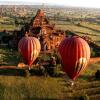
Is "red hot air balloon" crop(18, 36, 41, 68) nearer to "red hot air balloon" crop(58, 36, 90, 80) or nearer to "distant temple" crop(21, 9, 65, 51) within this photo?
"red hot air balloon" crop(58, 36, 90, 80)

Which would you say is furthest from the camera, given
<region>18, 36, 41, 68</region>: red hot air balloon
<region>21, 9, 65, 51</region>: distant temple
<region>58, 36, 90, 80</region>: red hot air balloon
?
<region>21, 9, 65, 51</region>: distant temple

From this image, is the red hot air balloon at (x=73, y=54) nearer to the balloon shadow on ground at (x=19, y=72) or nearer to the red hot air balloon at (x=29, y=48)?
the red hot air balloon at (x=29, y=48)

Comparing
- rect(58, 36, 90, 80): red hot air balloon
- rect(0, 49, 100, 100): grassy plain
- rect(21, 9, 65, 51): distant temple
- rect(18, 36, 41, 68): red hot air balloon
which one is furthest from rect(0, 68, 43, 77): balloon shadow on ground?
rect(21, 9, 65, 51): distant temple

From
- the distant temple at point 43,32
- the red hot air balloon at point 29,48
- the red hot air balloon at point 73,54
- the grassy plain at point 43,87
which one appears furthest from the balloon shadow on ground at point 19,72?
the distant temple at point 43,32

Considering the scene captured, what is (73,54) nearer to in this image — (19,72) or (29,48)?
(29,48)

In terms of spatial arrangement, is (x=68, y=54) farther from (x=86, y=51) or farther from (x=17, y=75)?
(x=17, y=75)
